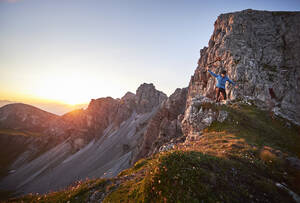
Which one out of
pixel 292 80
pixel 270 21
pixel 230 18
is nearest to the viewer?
pixel 292 80

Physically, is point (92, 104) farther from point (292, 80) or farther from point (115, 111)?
point (292, 80)

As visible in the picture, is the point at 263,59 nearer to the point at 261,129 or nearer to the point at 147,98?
the point at 261,129

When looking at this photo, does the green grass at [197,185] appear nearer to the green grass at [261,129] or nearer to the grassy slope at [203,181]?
the grassy slope at [203,181]

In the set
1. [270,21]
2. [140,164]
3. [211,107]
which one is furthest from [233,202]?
[270,21]

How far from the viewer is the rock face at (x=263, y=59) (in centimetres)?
3262

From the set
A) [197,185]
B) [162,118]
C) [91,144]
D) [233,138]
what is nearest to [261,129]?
[233,138]

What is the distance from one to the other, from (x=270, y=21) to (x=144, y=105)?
133 metres

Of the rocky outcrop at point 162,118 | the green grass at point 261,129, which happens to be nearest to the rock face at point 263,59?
the green grass at point 261,129

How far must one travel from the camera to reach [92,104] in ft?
614

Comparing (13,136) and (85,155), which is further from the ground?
(13,136)

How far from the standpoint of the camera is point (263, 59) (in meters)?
40.5

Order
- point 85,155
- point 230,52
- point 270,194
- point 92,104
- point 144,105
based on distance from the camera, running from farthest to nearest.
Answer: point 92,104 < point 144,105 < point 85,155 < point 230,52 < point 270,194

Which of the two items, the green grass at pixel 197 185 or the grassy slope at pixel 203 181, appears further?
the grassy slope at pixel 203 181

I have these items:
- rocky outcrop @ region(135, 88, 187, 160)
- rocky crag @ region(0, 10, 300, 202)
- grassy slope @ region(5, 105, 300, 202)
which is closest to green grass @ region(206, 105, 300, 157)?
rocky crag @ region(0, 10, 300, 202)
